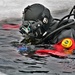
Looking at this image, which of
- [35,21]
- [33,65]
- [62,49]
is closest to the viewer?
[33,65]

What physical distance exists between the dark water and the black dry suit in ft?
1.27

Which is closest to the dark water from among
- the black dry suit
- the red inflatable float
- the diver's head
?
the red inflatable float

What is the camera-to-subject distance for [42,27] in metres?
7.26

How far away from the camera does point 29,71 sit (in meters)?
6.21

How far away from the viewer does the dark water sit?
614cm

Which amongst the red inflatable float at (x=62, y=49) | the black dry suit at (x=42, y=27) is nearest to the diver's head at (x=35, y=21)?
the black dry suit at (x=42, y=27)

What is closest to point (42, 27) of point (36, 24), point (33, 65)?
point (36, 24)

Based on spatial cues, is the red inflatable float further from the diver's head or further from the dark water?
the diver's head

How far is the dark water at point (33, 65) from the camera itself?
614 cm

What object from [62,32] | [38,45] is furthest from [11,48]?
[62,32]

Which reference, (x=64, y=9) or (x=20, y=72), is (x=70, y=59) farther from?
(x=64, y=9)

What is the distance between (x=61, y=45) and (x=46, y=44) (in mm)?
302

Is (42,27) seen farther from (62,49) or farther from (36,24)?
(62,49)

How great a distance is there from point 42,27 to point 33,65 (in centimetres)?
98
